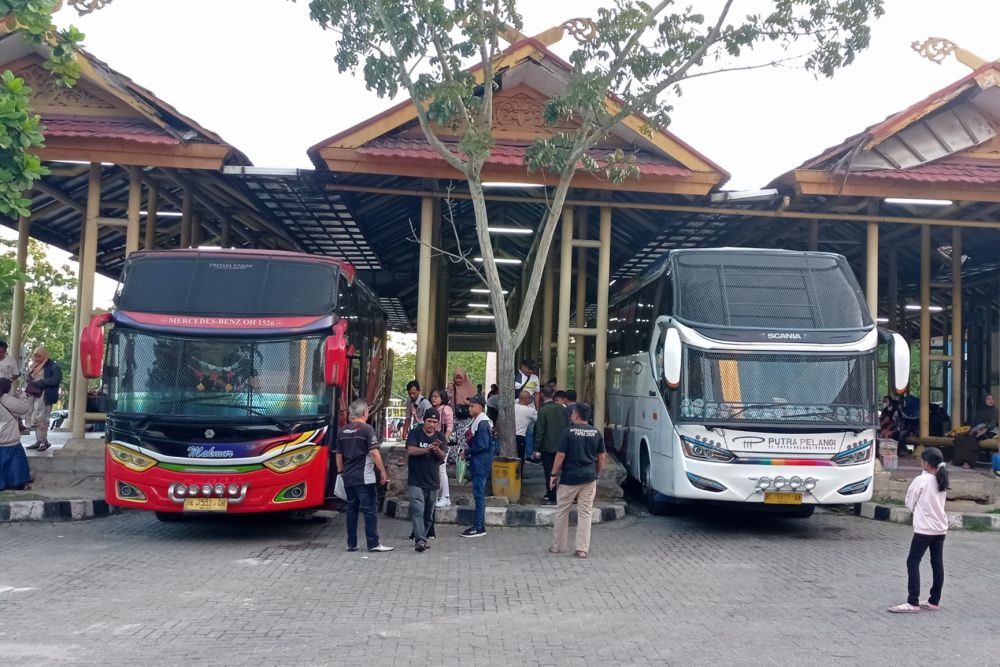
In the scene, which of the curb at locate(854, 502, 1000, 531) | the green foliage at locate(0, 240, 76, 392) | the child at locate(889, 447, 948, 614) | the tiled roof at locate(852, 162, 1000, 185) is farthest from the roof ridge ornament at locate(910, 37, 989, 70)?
the green foliage at locate(0, 240, 76, 392)

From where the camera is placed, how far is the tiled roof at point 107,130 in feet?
47.4

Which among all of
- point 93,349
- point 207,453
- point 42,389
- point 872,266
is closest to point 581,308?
point 872,266

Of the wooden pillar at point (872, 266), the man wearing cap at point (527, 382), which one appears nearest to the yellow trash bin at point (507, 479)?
the man wearing cap at point (527, 382)

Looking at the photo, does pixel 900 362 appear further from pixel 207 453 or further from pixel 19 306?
pixel 19 306

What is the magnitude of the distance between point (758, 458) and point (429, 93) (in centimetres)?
618

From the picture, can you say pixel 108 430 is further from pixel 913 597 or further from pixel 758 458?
pixel 913 597

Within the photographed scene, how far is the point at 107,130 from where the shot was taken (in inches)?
584

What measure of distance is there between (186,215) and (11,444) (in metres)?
5.98

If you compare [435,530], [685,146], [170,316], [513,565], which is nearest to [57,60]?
[170,316]

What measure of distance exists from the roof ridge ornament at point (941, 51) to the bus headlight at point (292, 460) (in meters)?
11.8

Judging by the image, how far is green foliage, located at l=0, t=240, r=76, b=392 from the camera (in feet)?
99.7

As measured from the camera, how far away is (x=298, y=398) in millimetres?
10422

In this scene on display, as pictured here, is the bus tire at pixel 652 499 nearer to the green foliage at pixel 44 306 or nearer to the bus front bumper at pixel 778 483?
the bus front bumper at pixel 778 483

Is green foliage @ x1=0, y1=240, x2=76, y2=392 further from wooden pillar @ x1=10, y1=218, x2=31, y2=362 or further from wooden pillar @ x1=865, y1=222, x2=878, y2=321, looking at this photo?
wooden pillar @ x1=865, y1=222, x2=878, y2=321
